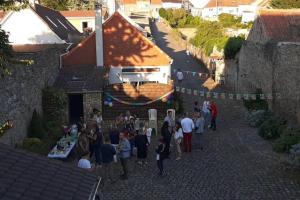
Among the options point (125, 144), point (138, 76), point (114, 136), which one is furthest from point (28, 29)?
point (125, 144)

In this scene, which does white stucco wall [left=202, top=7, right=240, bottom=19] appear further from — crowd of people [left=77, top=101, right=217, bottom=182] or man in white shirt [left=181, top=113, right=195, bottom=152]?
man in white shirt [left=181, top=113, right=195, bottom=152]

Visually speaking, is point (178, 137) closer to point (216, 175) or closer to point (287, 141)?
point (216, 175)

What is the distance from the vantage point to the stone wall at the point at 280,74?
20.8m

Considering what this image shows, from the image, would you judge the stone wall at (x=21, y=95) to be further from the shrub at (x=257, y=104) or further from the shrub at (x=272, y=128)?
the shrub at (x=257, y=104)

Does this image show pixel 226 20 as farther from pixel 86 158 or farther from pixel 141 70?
pixel 86 158

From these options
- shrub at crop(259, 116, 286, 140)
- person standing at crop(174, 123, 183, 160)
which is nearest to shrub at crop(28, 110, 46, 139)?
person standing at crop(174, 123, 183, 160)

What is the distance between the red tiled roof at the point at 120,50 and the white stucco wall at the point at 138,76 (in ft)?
1.11

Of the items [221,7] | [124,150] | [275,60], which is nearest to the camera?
[124,150]

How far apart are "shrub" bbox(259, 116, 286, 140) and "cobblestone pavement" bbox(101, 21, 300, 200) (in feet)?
1.13

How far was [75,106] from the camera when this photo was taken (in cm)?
2278

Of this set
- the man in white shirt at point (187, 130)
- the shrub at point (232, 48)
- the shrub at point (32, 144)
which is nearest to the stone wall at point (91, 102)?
the shrub at point (32, 144)

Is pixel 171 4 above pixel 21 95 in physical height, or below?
above

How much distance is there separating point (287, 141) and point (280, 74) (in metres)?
5.81

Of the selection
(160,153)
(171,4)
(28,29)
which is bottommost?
(160,153)
